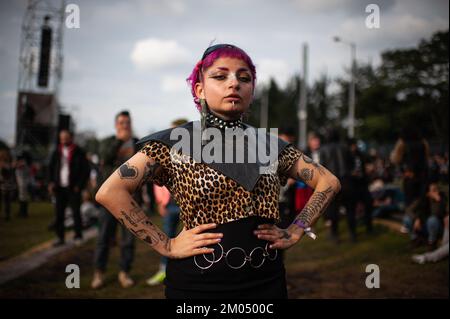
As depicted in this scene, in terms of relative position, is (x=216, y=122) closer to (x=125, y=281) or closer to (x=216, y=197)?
(x=216, y=197)

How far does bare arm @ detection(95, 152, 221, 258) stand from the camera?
181 cm

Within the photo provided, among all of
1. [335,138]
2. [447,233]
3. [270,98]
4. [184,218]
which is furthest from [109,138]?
[270,98]

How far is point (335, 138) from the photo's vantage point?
8.06m

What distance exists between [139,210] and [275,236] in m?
0.70

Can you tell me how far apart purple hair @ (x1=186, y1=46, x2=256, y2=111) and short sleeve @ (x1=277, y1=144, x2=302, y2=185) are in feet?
1.39

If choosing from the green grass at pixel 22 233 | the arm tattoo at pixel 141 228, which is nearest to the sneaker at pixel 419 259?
the arm tattoo at pixel 141 228

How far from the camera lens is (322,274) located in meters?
5.86

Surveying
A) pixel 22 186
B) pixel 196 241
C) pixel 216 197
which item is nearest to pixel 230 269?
pixel 196 241

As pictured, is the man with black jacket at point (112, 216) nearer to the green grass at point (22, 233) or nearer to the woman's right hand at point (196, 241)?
the green grass at point (22, 233)

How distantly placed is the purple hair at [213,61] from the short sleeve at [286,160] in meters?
0.42

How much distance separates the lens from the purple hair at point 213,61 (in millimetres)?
1948
